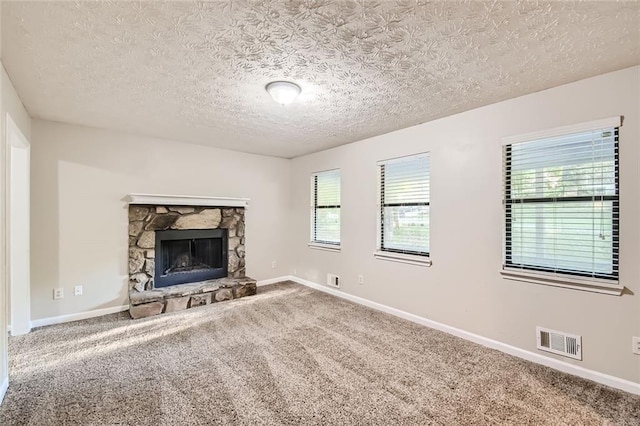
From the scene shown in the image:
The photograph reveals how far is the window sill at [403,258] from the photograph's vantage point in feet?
11.3

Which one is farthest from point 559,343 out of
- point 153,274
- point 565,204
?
point 153,274

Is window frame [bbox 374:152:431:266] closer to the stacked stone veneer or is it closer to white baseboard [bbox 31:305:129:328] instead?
the stacked stone veneer

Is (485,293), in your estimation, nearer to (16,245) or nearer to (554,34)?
(554,34)

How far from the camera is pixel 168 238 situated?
4.24m

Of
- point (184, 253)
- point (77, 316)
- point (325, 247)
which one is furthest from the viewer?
point (325, 247)

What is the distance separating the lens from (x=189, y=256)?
453 cm

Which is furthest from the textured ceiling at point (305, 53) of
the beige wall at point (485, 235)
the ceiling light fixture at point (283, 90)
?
the beige wall at point (485, 235)

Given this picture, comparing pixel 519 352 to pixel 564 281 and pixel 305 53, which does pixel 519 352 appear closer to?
pixel 564 281

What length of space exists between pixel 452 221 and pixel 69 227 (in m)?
4.57

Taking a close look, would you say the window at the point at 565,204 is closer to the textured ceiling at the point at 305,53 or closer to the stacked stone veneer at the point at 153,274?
the textured ceiling at the point at 305,53

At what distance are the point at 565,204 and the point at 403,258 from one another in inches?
68.1

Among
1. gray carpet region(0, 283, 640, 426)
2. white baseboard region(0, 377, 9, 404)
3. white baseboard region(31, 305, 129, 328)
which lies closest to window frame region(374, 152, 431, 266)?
gray carpet region(0, 283, 640, 426)

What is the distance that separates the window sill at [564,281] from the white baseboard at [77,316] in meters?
4.66

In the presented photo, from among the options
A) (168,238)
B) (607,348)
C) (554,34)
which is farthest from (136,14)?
(607,348)
